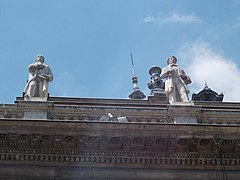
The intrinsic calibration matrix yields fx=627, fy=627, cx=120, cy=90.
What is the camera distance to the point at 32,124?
18.4 m

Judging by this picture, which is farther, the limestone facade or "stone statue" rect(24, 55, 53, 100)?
"stone statue" rect(24, 55, 53, 100)

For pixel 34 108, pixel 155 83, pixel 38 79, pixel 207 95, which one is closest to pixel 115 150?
pixel 34 108

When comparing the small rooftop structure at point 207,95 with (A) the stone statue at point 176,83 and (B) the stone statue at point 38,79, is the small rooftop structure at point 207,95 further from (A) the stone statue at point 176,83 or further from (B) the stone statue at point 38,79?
(B) the stone statue at point 38,79

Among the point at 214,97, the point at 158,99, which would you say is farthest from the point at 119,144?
the point at 214,97

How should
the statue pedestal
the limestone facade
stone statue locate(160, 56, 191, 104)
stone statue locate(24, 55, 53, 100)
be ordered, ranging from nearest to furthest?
1. the limestone facade
2. the statue pedestal
3. stone statue locate(24, 55, 53, 100)
4. stone statue locate(160, 56, 191, 104)

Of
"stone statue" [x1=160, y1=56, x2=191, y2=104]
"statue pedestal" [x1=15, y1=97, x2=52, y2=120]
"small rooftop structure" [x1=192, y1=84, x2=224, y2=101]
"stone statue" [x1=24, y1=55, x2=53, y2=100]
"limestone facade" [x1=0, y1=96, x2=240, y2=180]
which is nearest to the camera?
"limestone facade" [x1=0, y1=96, x2=240, y2=180]

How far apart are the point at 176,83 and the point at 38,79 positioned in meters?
4.74

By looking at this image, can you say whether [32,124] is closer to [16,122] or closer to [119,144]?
[16,122]

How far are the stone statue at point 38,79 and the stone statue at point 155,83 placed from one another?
6518mm

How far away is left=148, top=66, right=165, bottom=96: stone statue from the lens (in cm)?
2749

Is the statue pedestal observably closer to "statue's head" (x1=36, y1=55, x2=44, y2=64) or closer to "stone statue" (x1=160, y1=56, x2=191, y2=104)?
"statue's head" (x1=36, y1=55, x2=44, y2=64)

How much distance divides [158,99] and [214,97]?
630 centimetres

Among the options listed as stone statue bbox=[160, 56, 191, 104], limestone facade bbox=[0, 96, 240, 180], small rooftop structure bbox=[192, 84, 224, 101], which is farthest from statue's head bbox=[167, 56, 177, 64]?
small rooftop structure bbox=[192, 84, 224, 101]

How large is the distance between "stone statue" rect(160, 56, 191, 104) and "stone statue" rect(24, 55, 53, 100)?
405 centimetres
